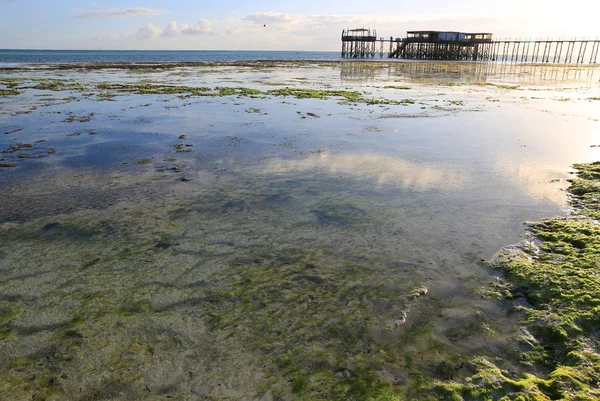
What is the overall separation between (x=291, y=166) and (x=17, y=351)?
8062 mm

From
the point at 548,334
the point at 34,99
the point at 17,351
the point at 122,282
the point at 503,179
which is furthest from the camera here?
the point at 34,99

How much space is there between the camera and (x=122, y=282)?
5.61 m

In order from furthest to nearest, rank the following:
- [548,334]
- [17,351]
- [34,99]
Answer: [34,99] < [548,334] < [17,351]

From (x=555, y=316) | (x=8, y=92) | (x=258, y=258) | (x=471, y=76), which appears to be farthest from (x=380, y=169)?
(x=471, y=76)

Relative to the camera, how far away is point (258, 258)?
6281mm

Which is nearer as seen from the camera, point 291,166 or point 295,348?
point 295,348

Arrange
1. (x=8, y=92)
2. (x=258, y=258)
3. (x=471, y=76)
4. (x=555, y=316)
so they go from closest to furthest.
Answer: (x=555, y=316), (x=258, y=258), (x=8, y=92), (x=471, y=76)

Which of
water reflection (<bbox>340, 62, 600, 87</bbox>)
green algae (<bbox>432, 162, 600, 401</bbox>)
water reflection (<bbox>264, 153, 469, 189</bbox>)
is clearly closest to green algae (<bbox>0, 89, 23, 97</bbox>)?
water reflection (<bbox>264, 153, 469, 189</bbox>)

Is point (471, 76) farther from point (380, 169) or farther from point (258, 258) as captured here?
point (258, 258)

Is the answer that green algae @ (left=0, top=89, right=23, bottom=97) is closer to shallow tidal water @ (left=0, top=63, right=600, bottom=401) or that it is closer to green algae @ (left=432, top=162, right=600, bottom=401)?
shallow tidal water @ (left=0, top=63, right=600, bottom=401)

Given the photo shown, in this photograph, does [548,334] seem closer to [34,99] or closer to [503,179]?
[503,179]

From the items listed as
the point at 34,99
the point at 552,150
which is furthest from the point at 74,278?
the point at 34,99

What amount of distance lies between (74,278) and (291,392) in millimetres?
3877

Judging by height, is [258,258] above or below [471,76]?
below
